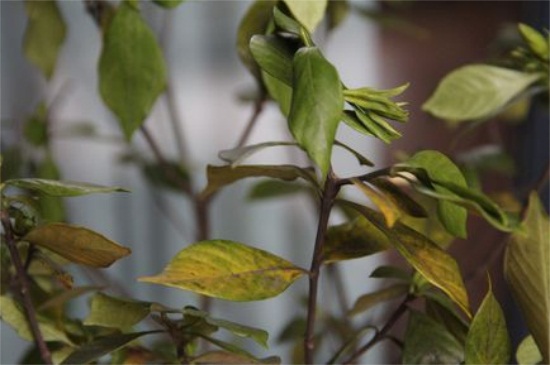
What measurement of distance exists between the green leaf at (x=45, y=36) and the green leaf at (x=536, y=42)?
0.37 metres

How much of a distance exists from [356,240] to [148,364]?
0.49 feet

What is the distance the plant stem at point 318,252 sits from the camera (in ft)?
1.28

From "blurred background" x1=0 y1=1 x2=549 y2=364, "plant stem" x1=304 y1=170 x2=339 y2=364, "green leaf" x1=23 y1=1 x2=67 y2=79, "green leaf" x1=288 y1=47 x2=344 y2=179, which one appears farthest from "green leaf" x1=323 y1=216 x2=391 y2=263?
"blurred background" x1=0 y1=1 x2=549 y2=364

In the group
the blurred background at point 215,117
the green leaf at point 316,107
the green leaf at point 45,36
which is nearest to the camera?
the green leaf at point 316,107

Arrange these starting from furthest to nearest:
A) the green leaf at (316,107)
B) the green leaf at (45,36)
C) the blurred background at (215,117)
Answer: the blurred background at (215,117) → the green leaf at (45,36) → the green leaf at (316,107)

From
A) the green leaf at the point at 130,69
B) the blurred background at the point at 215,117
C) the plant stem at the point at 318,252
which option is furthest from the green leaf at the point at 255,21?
the blurred background at the point at 215,117

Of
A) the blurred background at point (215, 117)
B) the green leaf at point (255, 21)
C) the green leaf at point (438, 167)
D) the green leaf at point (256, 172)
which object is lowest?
the blurred background at point (215, 117)

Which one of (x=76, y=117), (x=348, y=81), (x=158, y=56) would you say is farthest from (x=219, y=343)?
A: (x=76, y=117)

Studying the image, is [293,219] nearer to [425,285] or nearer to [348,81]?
[348,81]

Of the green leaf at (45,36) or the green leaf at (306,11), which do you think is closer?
the green leaf at (306,11)

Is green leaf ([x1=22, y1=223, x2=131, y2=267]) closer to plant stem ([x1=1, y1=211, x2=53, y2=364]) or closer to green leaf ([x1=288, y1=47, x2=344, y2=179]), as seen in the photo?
plant stem ([x1=1, y1=211, x2=53, y2=364])

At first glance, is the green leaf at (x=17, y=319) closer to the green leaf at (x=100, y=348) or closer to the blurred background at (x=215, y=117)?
the green leaf at (x=100, y=348)

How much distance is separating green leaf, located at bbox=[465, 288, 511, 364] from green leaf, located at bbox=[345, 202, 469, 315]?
0.01m

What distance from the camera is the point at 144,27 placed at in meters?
0.54
